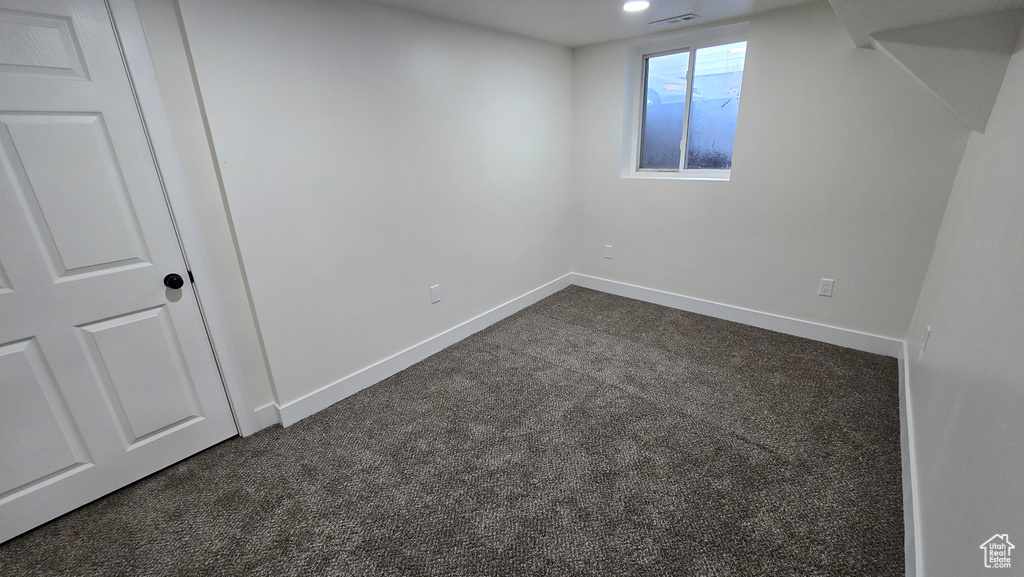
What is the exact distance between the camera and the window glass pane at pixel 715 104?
112 inches

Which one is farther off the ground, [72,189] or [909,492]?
[72,189]

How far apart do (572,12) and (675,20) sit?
719 millimetres

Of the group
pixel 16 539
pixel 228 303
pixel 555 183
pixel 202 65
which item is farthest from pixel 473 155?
pixel 16 539

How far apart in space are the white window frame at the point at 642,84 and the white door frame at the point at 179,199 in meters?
2.91

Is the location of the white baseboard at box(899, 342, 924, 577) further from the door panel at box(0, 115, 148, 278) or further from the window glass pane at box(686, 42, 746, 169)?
the door panel at box(0, 115, 148, 278)

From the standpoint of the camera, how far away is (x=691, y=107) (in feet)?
10.1

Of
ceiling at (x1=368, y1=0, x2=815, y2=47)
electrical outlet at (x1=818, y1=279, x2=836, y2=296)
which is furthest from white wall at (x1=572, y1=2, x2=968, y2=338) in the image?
ceiling at (x1=368, y1=0, x2=815, y2=47)

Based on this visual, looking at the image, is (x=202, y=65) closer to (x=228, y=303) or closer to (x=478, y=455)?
(x=228, y=303)

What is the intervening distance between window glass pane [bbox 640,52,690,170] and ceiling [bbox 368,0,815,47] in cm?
37

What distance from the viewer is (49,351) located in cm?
154

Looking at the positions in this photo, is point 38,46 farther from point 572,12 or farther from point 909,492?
point 909,492

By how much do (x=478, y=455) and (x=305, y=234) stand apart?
54.0 inches

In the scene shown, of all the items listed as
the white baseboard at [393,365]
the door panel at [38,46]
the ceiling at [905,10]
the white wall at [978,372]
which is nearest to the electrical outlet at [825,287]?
the white wall at [978,372]

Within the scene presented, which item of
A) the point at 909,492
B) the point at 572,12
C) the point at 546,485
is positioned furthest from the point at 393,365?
the point at 909,492
